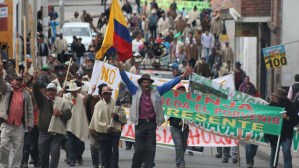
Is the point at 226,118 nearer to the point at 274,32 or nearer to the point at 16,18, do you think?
the point at 274,32

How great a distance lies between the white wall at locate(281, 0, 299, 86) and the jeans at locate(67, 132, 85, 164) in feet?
42.1

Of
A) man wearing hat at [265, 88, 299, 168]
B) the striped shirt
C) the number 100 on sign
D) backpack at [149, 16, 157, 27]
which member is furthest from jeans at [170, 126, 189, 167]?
backpack at [149, 16, 157, 27]

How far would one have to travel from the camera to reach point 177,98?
21.6 metres

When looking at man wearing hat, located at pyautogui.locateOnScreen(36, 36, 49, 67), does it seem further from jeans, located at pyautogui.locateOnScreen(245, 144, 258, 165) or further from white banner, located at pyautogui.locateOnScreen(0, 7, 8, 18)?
jeans, located at pyautogui.locateOnScreen(245, 144, 258, 165)

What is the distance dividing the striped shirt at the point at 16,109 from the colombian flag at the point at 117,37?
261 centimetres

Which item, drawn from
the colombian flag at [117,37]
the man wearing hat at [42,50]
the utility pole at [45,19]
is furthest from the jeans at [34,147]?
the utility pole at [45,19]

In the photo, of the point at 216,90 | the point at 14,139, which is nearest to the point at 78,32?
the point at 216,90

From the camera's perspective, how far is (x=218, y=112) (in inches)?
846

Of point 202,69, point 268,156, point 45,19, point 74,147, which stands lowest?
point 268,156

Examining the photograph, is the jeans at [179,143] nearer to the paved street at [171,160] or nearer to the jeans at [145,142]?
the paved street at [171,160]

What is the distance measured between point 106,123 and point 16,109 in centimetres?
160

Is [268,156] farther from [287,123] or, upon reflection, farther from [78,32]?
[78,32]

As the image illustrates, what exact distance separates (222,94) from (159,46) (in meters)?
17.4

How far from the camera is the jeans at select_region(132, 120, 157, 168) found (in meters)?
18.1
